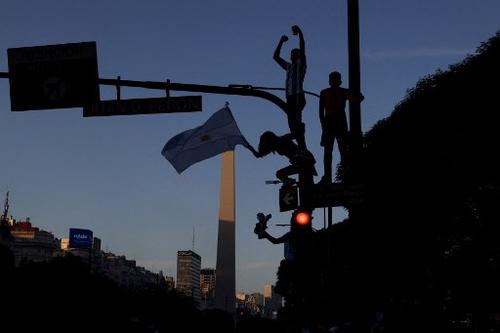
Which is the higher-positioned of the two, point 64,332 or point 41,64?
point 41,64

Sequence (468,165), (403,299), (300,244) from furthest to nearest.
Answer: (403,299) < (468,165) < (300,244)

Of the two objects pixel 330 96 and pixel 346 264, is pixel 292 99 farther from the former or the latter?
pixel 346 264

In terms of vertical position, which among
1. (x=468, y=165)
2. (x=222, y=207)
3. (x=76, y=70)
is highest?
(x=222, y=207)

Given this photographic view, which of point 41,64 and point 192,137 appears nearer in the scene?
point 41,64

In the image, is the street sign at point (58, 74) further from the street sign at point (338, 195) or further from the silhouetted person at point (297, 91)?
the street sign at point (338, 195)

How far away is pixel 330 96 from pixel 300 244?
1824 millimetres

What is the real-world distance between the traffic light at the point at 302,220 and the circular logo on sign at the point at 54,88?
4172 millimetres

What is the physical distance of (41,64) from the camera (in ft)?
32.7

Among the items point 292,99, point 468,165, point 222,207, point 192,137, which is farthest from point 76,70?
point 222,207

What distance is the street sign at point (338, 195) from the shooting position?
704 cm

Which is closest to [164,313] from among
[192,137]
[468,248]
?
[468,248]

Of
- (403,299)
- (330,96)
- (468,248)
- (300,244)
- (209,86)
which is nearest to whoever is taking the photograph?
(300,244)

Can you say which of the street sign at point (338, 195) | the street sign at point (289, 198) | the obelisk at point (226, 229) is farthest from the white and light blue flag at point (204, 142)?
the obelisk at point (226, 229)

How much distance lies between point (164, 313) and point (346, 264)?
75.9m
